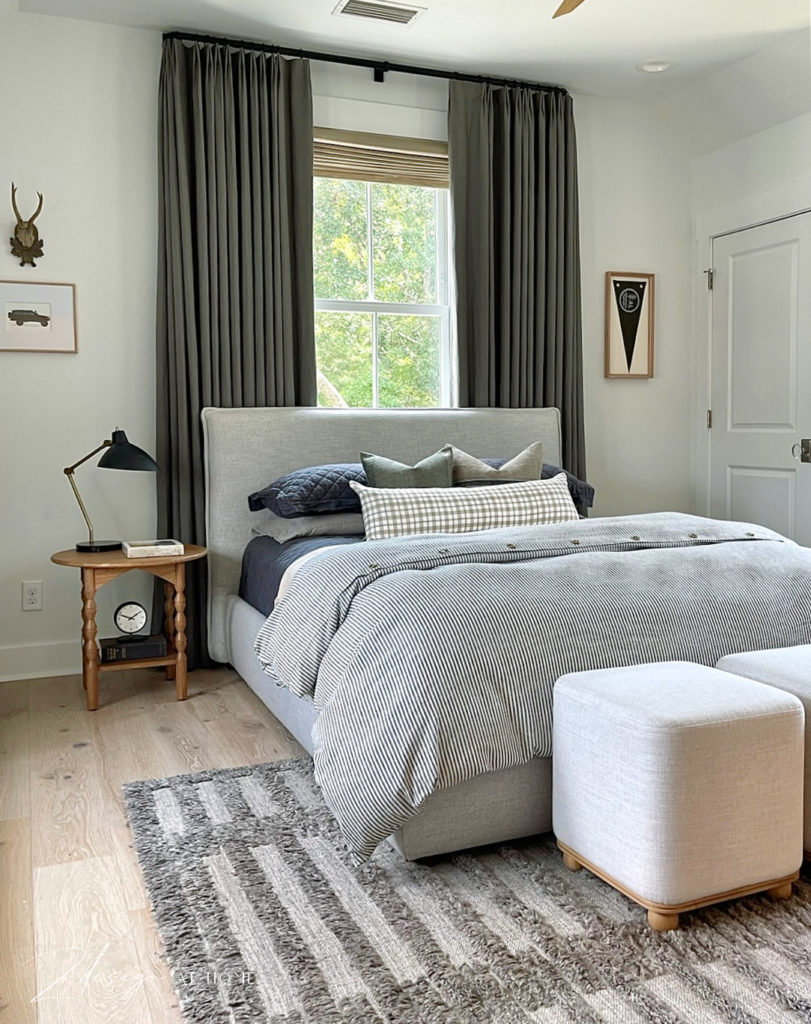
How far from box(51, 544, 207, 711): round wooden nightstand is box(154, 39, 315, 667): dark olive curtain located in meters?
0.36

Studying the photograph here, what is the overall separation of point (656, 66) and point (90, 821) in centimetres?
388

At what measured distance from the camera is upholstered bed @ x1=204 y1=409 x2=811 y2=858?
80.5 inches

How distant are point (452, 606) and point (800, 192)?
3105mm

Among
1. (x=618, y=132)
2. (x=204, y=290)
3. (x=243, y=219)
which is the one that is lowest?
(x=204, y=290)

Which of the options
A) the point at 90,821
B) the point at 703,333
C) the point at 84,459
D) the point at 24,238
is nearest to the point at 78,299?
the point at 24,238

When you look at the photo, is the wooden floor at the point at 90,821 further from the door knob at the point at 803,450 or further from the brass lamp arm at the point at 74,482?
the door knob at the point at 803,450

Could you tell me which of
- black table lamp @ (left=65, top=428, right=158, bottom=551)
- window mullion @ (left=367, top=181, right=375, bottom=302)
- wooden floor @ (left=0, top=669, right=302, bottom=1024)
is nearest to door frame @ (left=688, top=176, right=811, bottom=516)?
window mullion @ (left=367, top=181, right=375, bottom=302)

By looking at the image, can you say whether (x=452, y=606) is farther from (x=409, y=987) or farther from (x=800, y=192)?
(x=800, y=192)

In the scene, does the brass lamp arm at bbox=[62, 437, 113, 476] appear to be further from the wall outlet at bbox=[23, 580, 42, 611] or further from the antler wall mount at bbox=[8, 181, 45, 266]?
the antler wall mount at bbox=[8, 181, 45, 266]

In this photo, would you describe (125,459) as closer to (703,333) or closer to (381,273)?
(381,273)

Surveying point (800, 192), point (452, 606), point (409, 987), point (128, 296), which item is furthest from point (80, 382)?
point (800, 192)

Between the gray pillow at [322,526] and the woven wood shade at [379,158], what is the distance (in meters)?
1.67

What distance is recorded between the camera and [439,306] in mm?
4516

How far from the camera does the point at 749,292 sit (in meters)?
4.61
